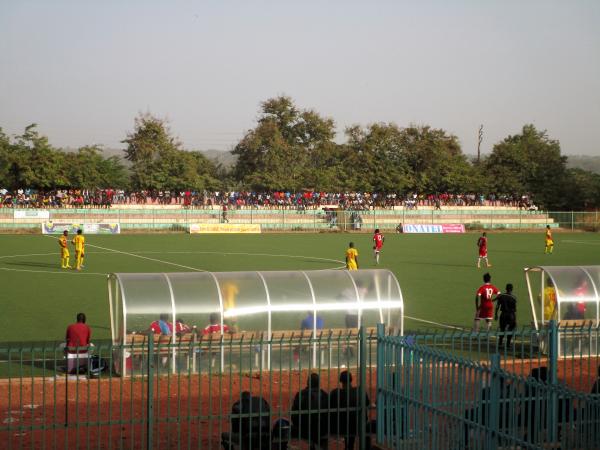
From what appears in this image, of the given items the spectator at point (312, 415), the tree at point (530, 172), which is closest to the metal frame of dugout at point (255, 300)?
the spectator at point (312, 415)

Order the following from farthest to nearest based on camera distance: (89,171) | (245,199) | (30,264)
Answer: (89,171)
(245,199)
(30,264)

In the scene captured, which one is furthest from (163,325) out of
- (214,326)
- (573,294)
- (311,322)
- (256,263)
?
Result: (256,263)

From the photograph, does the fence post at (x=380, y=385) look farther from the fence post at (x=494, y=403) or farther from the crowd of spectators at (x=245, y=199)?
the crowd of spectators at (x=245, y=199)

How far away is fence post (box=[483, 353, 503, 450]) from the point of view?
8930 mm

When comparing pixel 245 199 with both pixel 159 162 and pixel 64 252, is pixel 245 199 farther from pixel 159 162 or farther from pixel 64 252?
pixel 64 252

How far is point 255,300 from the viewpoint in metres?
17.0

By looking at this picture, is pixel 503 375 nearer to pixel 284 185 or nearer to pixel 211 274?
pixel 211 274

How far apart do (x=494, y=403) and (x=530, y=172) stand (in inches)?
3599

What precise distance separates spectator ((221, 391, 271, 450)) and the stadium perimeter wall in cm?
5568

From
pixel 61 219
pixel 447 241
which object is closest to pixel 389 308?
pixel 447 241

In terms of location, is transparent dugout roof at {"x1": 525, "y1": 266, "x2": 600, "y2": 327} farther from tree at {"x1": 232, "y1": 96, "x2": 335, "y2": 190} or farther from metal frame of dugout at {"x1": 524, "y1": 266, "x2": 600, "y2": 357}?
tree at {"x1": 232, "y1": 96, "x2": 335, "y2": 190}

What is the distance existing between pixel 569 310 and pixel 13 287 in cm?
1955

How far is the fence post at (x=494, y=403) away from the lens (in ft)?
29.3

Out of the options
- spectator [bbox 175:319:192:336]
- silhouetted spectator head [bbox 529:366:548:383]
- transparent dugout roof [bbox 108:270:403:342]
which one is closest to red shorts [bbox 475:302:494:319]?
transparent dugout roof [bbox 108:270:403:342]
